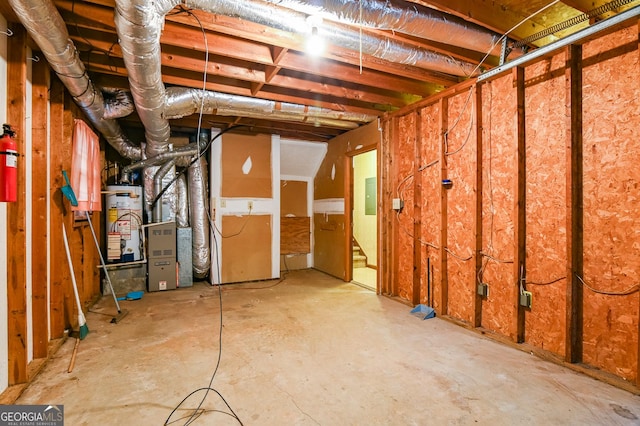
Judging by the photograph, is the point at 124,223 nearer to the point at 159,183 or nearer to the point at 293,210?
the point at 159,183

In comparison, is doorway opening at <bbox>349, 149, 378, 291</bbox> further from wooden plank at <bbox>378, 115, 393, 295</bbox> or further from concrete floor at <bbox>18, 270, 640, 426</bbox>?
concrete floor at <bbox>18, 270, 640, 426</bbox>

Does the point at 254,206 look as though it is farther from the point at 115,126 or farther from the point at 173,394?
the point at 173,394

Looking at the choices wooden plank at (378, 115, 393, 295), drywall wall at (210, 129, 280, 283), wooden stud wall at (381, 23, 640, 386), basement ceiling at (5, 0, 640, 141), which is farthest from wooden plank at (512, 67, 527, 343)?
drywall wall at (210, 129, 280, 283)

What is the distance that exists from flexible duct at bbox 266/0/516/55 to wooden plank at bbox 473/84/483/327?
2.07ft

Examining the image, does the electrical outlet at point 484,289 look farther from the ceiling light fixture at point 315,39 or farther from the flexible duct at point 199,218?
the flexible duct at point 199,218

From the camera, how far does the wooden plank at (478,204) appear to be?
296 cm

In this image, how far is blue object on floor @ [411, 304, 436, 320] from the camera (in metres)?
3.33

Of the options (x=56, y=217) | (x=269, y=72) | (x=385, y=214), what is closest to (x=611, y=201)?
(x=385, y=214)

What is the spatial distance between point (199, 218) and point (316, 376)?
3344mm

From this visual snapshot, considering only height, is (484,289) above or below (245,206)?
below

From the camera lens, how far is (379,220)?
4230mm

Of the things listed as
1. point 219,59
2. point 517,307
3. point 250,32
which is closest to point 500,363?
point 517,307

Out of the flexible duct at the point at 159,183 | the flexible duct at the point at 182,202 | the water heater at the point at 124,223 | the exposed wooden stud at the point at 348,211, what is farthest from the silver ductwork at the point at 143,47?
the exposed wooden stud at the point at 348,211

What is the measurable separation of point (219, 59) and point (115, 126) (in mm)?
1694
